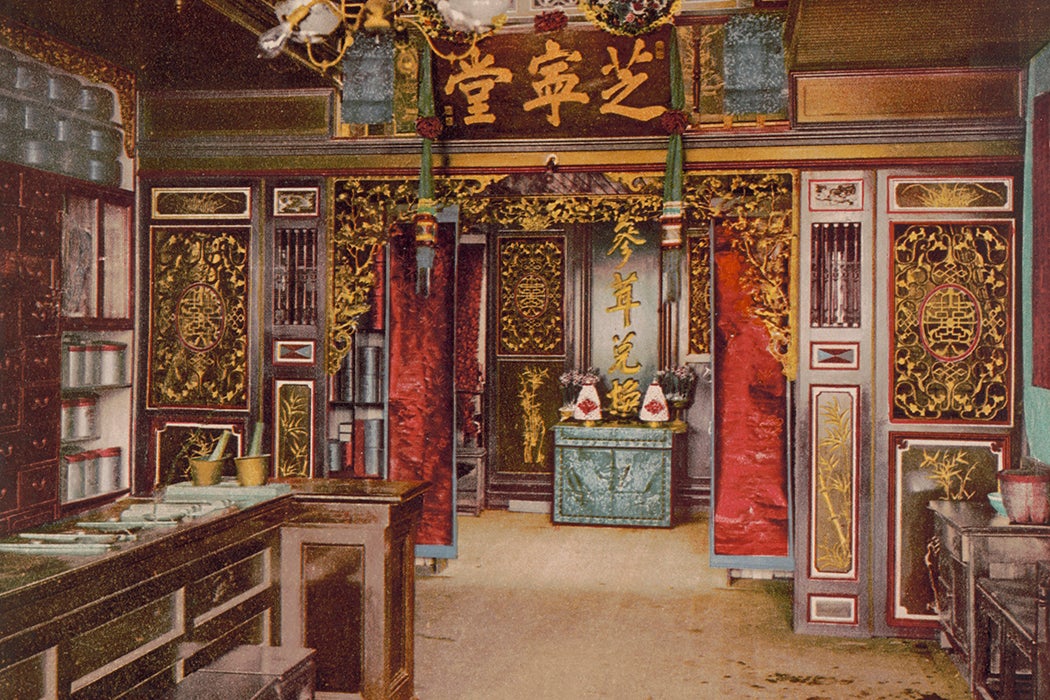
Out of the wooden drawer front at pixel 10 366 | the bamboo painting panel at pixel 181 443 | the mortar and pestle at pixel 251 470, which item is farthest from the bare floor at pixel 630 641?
the wooden drawer front at pixel 10 366

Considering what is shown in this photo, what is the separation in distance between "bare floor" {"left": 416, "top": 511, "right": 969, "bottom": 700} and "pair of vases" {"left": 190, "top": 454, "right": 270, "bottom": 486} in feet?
3.87

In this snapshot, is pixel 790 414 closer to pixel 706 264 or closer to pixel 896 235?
pixel 896 235

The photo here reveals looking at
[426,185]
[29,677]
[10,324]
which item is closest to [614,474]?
[426,185]

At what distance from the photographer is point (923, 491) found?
438 cm

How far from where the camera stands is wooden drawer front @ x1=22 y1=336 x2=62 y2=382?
414 cm

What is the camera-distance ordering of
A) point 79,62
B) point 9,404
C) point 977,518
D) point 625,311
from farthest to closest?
point 625,311
point 79,62
point 9,404
point 977,518

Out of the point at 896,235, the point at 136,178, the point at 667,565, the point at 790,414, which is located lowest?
the point at 667,565

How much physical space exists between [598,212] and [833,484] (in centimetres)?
210

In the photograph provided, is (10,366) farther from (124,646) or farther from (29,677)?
(29,677)

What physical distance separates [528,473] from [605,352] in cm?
124

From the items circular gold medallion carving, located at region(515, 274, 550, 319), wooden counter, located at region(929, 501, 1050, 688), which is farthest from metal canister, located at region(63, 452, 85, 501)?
wooden counter, located at region(929, 501, 1050, 688)

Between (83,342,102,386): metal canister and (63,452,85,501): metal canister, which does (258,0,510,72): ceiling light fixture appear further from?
(63,452,85,501): metal canister

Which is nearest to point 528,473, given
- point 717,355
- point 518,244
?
point 518,244

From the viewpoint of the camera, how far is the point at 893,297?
4418 mm
